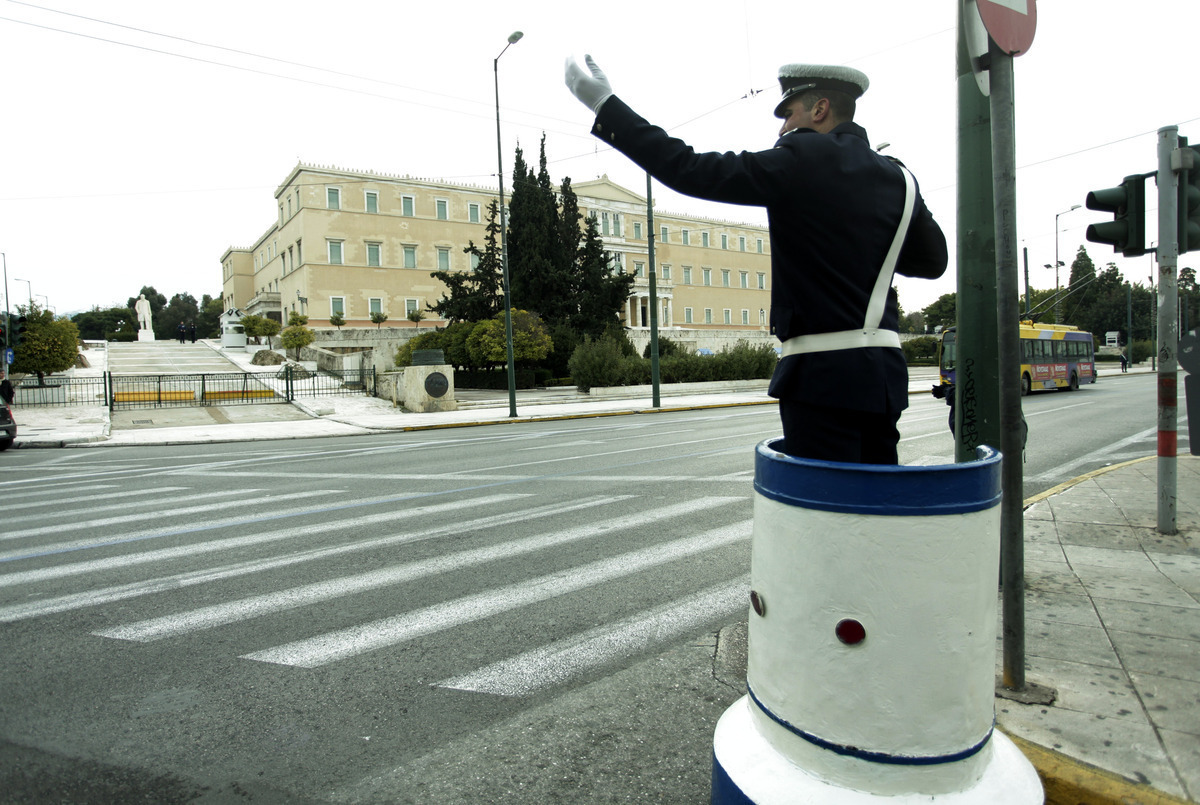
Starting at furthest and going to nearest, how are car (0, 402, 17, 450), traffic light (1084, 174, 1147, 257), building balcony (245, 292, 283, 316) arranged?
1. building balcony (245, 292, 283, 316)
2. car (0, 402, 17, 450)
3. traffic light (1084, 174, 1147, 257)

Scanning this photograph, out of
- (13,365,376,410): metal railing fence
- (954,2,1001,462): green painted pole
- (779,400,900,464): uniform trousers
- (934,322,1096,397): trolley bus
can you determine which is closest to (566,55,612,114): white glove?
(779,400,900,464): uniform trousers

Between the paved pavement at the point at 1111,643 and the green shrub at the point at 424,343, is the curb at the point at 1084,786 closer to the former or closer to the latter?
the paved pavement at the point at 1111,643

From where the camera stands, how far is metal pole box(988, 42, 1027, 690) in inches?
111

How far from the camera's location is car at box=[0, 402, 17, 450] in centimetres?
1628

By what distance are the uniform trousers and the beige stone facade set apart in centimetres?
4840

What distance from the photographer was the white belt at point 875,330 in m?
2.20

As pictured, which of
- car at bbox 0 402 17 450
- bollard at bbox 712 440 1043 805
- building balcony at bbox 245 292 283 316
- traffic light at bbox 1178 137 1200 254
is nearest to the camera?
bollard at bbox 712 440 1043 805

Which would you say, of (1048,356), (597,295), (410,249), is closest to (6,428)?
(597,295)

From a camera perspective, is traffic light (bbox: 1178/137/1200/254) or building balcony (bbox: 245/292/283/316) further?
building balcony (bbox: 245/292/283/316)

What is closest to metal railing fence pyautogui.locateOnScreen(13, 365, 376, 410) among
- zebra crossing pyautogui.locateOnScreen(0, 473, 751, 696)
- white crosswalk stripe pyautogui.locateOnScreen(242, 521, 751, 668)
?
zebra crossing pyautogui.locateOnScreen(0, 473, 751, 696)

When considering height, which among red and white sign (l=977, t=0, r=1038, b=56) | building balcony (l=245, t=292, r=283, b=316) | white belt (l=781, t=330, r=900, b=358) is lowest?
white belt (l=781, t=330, r=900, b=358)

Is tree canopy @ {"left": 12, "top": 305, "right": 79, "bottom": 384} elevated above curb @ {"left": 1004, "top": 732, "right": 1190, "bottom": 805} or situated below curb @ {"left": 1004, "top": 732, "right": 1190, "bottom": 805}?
above

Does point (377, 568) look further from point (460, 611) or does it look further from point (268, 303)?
point (268, 303)

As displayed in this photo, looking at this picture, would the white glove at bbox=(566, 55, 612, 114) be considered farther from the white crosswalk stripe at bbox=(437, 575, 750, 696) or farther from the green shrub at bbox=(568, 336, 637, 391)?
the green shrub at bbox=(568, 336, 637, 391)
